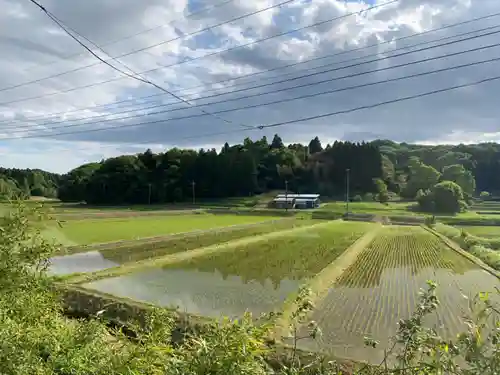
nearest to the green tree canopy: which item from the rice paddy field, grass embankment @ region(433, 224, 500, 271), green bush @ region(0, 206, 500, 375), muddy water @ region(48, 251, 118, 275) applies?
grass embankment @ region(433, 224, 500, 271)

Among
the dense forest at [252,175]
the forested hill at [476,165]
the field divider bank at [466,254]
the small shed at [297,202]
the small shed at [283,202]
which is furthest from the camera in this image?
the forested hill at [476,165]

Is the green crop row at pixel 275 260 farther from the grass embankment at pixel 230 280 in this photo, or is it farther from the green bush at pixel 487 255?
the green bush at pixel 487 255

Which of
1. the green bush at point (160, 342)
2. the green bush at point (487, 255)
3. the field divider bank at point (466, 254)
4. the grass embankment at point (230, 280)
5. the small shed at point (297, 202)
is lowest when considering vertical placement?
the field divider bank at point (466, 254)

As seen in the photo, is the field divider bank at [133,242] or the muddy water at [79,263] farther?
the field divider bank at [133,242]

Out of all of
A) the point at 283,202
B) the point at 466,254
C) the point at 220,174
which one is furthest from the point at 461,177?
the point at 466,254

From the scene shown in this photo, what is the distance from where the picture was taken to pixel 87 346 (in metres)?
3.85

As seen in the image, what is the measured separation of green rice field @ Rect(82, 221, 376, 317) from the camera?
9.85 metres

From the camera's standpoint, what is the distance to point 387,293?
1129 centimetres

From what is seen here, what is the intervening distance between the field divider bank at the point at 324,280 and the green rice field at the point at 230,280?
38cm

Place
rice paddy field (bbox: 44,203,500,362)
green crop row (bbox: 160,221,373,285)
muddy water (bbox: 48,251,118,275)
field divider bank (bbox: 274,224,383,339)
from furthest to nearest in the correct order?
green crop row (bbox: 160,221,373,285) < muddy water (bbox: 48,251,118,275) < rice paddy field (bbox: 44,203,500,362) < field divider bank (bbox: 274,224,383,339)

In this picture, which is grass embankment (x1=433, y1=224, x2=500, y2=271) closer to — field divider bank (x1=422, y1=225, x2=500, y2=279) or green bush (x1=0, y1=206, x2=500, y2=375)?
field divider bank (x1=422, y1=225, x2=500, y2=279)

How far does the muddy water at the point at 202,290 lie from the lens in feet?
31.1

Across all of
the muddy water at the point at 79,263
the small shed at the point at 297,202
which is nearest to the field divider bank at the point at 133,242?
the muddy water at the point at 79,263

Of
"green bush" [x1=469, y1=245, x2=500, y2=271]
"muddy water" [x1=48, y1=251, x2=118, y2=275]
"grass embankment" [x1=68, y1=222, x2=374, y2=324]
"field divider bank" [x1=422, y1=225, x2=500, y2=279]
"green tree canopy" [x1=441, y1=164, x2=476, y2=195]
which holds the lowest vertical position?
"field divider bank" [x1=422, y1=225, x2=500, y2=279]
